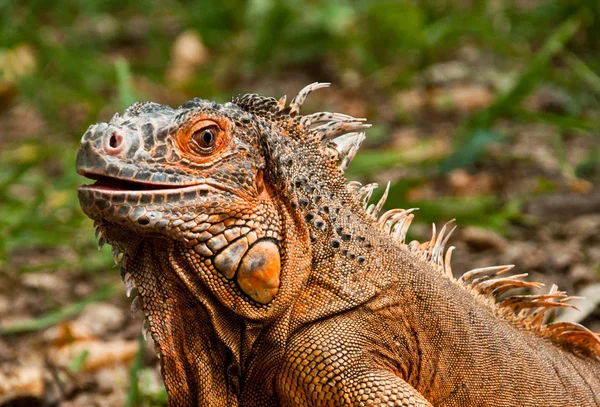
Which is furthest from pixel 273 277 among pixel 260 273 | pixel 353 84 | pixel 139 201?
pixel 353 84

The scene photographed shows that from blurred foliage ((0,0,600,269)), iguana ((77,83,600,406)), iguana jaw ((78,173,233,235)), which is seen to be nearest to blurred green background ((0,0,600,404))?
blurred foliage ((0,0,600,269))

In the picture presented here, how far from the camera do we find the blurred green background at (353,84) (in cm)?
870

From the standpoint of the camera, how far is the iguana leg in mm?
3693

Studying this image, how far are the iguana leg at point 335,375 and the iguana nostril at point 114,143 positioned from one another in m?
1.22

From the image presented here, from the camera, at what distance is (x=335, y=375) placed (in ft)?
12.4

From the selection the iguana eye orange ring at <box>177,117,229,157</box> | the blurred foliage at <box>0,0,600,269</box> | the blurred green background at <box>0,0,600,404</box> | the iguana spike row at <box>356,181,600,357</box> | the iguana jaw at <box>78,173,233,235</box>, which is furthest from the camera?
the blurred foliage at <box>0,0,600,269</box>

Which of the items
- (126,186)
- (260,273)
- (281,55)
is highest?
(281,55)

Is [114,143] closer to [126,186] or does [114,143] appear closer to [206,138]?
[126,186]

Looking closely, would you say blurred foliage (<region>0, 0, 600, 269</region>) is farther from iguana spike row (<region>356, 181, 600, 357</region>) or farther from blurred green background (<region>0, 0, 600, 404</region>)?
iguana spike row (<region>356, 181, 600, 357</region>)

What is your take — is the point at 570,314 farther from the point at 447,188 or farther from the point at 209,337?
the point at 447,188

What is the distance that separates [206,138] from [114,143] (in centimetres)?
44

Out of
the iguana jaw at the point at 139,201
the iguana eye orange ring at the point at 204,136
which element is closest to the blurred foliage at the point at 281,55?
the iguana eye orange ring at the point at 204,136

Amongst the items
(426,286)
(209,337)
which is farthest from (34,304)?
(426,286)

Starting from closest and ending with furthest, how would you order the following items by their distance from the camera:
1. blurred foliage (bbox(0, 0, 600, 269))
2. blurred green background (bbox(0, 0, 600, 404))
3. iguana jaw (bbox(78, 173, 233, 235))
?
iguana jaw (bbox(78, 173, 233, 235)) < blurred green background (bbox(0, 0, 600, 404)) < blurred foliage (bbox(0, 0, 600, 269))
